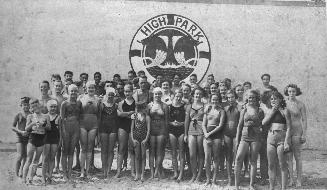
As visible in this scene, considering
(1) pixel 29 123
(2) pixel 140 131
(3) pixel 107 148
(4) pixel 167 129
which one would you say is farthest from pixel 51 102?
(4) pixel 167 129

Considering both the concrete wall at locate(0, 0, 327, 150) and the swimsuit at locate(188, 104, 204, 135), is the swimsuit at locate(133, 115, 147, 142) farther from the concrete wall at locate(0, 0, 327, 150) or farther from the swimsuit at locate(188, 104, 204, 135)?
the concrete wall at locate(0, 0, 327, 150)

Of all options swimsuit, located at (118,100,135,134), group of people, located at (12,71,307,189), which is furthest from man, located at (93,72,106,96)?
swimsuit, located at (118,100,135,134)

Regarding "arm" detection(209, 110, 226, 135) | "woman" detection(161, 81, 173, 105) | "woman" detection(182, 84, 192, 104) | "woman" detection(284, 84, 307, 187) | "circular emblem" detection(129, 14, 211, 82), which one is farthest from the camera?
"circular emblem" detection(129, 14, 211, 82)

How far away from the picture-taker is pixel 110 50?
29.6 feet

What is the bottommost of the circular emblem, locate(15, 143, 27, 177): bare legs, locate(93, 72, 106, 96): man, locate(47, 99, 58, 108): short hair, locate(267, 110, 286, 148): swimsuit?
locate(15, 143, 27, 177): bare legs

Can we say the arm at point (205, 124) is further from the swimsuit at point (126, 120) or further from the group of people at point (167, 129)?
the swimsuit at point (126, 120)

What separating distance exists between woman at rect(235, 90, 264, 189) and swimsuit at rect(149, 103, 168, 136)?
1183 mm

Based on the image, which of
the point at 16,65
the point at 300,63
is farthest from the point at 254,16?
the point at 16,65

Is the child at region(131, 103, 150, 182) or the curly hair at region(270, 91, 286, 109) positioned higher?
the curly hair at region(270, 91, 286, 109)

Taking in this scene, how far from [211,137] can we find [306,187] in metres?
1.71

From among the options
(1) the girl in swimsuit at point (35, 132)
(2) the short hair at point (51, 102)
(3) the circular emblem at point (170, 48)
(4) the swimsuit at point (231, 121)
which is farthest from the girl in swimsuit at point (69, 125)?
(3) the circular emblem at point (170, 48)

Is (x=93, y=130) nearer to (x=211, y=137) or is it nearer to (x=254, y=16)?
(x=211, y=137)

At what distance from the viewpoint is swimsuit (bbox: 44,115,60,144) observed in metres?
5.98

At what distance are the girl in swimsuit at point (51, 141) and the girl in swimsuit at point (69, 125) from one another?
96mm
